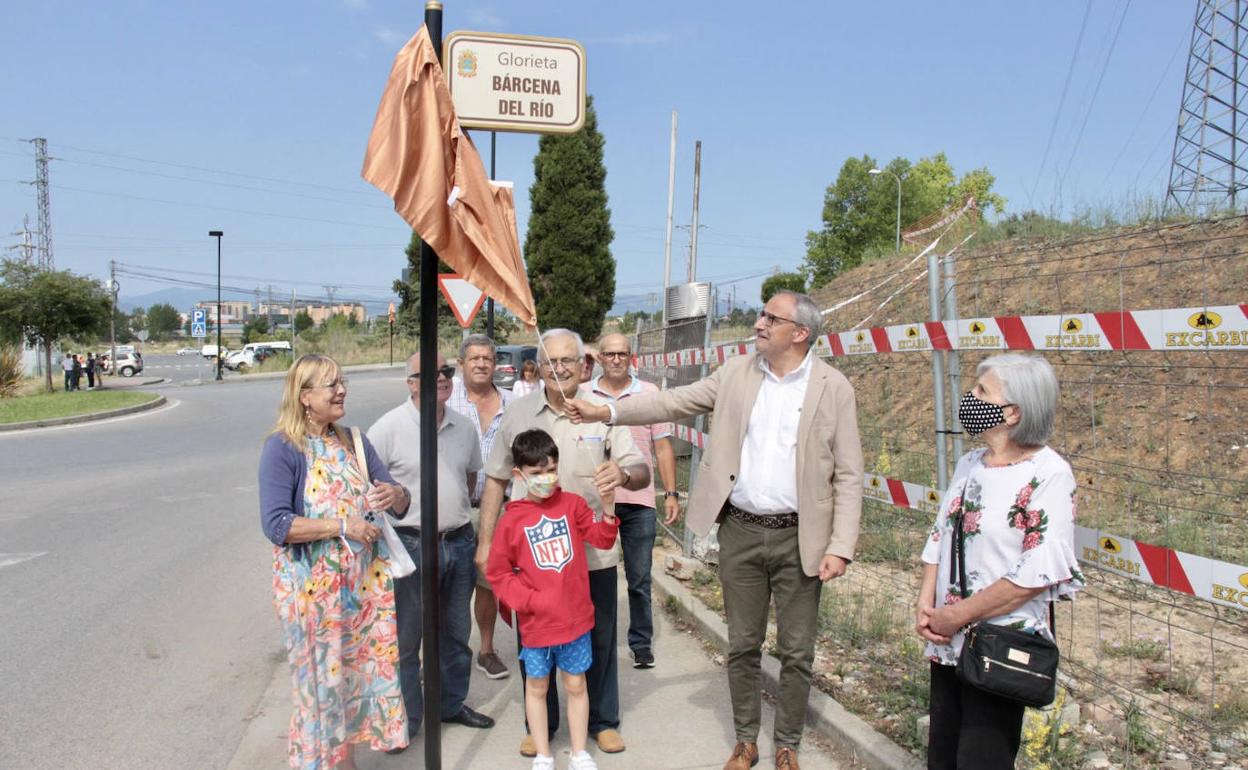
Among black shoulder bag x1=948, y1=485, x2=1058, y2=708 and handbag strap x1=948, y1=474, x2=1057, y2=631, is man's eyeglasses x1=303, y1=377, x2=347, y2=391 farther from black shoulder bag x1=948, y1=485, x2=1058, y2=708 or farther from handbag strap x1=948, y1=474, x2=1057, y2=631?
black shoulder bag x1=948, y1=485, x2=1058, y2=708

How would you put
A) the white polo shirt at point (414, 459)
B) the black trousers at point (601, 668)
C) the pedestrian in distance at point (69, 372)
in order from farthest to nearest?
the pedestrian in distance at point (69, 372) < the white polo shirt at point (414, 459) < the black trousers at point (601, 668)

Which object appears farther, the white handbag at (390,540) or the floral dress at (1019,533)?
the white handbag at (390,540)

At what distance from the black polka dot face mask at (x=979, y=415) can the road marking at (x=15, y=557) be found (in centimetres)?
802

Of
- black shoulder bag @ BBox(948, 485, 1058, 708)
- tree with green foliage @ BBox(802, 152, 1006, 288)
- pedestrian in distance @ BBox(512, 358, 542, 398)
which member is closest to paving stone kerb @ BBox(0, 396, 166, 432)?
pedestrian in distance @ BBox(512, 358, 542, 398)

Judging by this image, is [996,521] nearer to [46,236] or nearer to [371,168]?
[371,168]

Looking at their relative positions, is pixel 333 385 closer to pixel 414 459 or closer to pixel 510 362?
pixel 414 459

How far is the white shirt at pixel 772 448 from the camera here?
3986 millimetres

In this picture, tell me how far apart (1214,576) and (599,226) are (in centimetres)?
4267

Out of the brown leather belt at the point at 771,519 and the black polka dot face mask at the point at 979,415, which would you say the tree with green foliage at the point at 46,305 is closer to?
the brown leather belt at the point at 771,519

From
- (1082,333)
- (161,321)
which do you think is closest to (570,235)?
(1082,333)

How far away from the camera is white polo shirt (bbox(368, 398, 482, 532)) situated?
459 centimetres

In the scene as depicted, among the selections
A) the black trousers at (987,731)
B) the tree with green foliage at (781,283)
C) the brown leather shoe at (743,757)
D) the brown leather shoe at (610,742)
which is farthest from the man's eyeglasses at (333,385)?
the tree with green foliage at (781,283)

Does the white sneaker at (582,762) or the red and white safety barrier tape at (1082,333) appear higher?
the red and white safety barrier tape at (1082,333)

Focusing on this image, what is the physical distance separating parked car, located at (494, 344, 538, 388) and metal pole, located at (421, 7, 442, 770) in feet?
52.7
